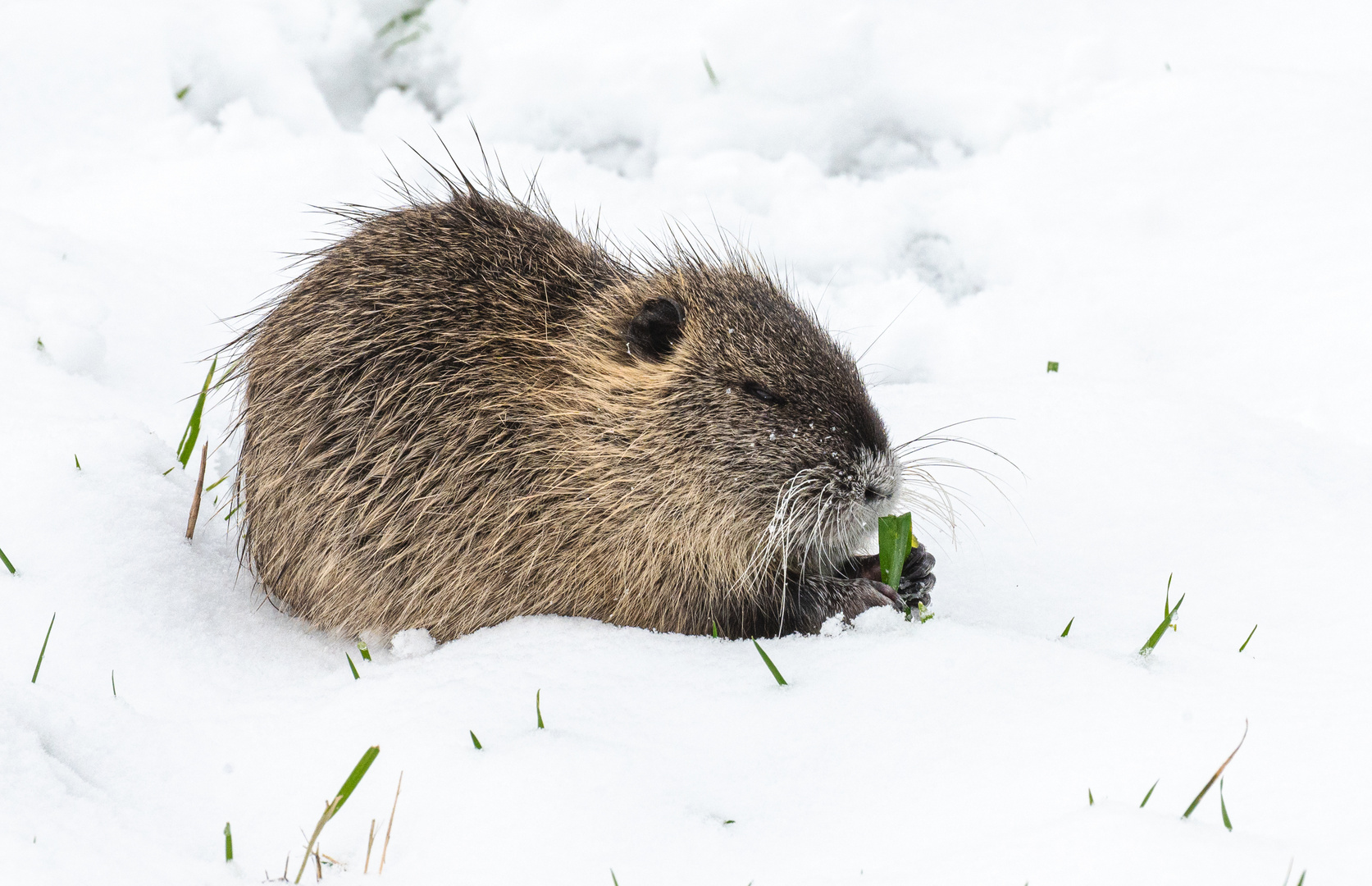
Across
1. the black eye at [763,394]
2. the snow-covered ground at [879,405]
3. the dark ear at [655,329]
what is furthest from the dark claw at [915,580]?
the dark ear at [655,329]

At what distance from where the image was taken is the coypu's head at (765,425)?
2.81 m

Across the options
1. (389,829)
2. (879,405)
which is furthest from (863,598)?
(389,829)

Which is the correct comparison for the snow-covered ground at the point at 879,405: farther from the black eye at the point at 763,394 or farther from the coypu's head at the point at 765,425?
the black eye at the point at 763,394

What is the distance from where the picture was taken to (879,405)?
3898 mm

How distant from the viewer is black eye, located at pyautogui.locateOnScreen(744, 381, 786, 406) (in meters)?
2.90

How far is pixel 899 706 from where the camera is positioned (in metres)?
2.19

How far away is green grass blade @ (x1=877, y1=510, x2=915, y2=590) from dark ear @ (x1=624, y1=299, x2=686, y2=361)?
0.76 meters

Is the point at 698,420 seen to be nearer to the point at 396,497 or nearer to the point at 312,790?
the point at 396,497

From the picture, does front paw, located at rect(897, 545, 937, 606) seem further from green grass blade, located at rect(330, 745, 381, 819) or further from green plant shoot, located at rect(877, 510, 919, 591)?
green grass blade, located at rect(330, 745, 381, 819)

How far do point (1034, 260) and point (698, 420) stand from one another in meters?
2.42

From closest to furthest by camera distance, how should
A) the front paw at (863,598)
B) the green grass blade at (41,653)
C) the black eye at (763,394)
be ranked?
the green grass blade at (41,653) < the front paw at (863,598) < the black eye at (763,394)

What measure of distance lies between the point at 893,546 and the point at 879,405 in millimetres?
1184

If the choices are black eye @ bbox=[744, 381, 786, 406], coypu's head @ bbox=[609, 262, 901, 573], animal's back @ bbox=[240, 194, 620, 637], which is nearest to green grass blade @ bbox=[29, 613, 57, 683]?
animal's back @ bbox=[240, 194, 620, 637]

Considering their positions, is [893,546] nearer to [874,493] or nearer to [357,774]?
[874,493]
